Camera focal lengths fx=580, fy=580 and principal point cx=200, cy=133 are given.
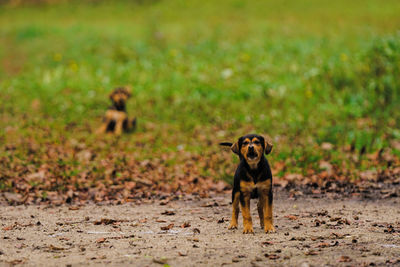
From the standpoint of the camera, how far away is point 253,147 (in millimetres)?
5734

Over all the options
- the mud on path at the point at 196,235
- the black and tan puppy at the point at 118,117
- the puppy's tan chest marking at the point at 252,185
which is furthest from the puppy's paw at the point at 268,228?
the black and tan puppy at the point at 118,117

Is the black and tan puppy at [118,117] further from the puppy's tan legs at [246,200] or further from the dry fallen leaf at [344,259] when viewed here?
the dry fallen leaf at [344,259]

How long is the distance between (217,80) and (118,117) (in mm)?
4592

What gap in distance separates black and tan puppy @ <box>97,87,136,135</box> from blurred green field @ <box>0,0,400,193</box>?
1.11 ft

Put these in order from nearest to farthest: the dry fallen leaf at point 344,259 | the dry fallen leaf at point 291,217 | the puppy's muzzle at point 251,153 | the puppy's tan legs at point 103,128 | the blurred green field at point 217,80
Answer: the dry fallen leaf at point 344,259 < the puppy's muzzle at point 251,153 < the dry fallen leaf at point 291,217 < the blurred green field at point 217,80 < the puppy's tan legs at point 103,128

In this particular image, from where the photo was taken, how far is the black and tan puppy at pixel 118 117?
13031 mm

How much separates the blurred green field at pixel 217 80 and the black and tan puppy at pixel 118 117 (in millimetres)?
338

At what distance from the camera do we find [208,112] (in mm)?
14734

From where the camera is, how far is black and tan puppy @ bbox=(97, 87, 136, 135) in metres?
13.0

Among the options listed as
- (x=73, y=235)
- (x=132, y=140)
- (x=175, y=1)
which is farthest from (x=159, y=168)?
(x=175, y=1)

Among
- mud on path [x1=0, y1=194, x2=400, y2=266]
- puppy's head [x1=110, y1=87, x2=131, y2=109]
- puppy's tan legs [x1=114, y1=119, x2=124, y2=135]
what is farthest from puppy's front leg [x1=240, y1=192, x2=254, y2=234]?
puppy's head [x1=110, y1=87, x2=131, y2=109]

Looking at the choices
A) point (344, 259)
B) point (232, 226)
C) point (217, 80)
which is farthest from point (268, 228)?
point (217, 80)

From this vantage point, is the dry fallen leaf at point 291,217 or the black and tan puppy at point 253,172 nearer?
the black and tan puppy at point 253,172

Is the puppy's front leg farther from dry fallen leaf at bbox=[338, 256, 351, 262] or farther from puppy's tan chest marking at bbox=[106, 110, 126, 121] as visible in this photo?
puppy's tan chest marking at bbox=[106, 110, 126, 121]
